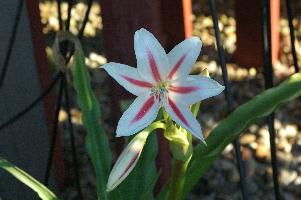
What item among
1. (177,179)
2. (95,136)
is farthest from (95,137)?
(177,179)

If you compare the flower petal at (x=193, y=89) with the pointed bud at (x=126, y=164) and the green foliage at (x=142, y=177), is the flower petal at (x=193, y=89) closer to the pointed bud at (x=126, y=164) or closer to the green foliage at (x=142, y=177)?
the pointed bud at (x=126, y=164)

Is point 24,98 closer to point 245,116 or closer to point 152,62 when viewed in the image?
point 245,116

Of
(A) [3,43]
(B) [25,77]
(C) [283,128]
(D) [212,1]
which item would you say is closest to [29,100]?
(B) [25,77]

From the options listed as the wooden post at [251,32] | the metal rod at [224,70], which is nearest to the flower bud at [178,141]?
the metal rod at [224,70]

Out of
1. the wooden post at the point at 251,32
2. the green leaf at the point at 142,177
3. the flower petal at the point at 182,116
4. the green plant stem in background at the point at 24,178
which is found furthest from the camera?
the wooden post at the point at 251,32

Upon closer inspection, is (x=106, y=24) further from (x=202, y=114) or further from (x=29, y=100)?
(x=202, y=114)

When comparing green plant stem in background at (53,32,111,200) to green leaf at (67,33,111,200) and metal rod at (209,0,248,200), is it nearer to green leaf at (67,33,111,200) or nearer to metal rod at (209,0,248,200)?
green leaf at (67,33,111,200)
